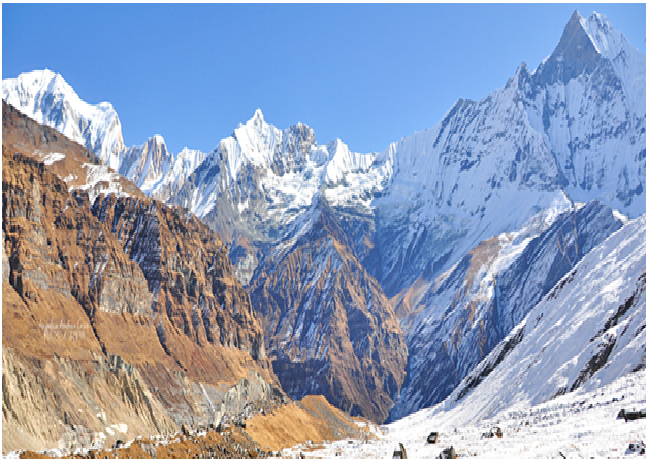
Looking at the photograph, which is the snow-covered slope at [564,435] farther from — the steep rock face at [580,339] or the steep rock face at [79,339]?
the steep rock face at [79,339]

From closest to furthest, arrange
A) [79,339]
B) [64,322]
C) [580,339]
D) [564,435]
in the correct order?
1. [564,435]
2. [580,339]
3. [64,322]
4. [79,339]

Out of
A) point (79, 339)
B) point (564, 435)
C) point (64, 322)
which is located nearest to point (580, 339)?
point (564, 435)

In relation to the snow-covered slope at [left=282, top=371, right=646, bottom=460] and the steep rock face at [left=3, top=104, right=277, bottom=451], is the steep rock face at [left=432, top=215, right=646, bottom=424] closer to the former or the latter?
the snow-covered slope at [left=282, top=371, right=646, bottom=460]

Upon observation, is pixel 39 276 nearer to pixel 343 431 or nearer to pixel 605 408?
pixel 343 431

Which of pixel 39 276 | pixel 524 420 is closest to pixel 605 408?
pixel 524 420

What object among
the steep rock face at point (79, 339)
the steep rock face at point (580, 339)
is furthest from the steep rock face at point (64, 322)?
the steep rock face at point (580, 339)

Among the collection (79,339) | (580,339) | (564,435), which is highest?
(79,339)

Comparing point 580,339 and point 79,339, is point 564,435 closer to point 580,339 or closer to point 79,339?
point 580,339

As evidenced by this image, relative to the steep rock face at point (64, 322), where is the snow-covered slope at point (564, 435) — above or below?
below

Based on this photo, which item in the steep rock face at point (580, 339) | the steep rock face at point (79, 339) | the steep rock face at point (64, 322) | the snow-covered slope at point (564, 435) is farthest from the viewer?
the steep rock face at point (79, 339)

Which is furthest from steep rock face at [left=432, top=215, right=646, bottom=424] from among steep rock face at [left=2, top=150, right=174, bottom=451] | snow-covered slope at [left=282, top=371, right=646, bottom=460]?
steep rock face at [left=2, top=150, right=174, bottom=451]

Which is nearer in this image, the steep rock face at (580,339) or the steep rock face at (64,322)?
the steep rock face at (580,339)
